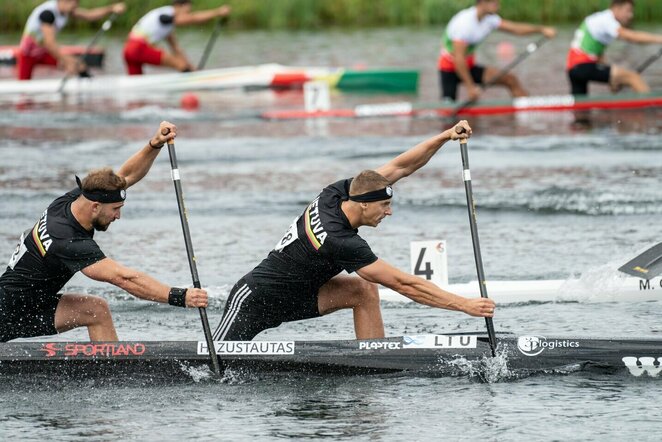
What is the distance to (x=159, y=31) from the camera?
22922mm

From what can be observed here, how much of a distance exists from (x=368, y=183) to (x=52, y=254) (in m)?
2.00

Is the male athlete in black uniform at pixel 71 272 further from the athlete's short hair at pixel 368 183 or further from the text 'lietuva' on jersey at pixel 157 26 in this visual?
the text 'lietuva' on jersey at pixel 157 26

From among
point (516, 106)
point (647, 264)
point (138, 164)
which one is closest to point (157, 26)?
point (516, 106)

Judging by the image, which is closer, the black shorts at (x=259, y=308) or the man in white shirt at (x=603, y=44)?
the black shorts at (x=259, y=308)

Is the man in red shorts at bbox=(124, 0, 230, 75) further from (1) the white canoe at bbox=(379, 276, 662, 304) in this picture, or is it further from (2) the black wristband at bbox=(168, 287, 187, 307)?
(2) the black wristband at bbox=(168, 287, 187, 307)

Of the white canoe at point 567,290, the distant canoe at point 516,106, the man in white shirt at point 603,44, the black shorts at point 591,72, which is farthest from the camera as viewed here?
the distant canoe at point 516,106

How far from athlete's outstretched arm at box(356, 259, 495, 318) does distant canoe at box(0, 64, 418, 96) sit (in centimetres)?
1582

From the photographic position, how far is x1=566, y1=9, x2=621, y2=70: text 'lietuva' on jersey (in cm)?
1866

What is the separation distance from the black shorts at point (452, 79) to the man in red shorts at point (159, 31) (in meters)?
4.78

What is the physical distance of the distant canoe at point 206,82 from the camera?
23719 mm

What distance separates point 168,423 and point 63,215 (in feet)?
4.86

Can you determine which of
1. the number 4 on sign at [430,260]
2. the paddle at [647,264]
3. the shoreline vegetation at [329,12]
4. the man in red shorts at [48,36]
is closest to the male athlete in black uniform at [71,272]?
the number 4 on sign at [430,260]

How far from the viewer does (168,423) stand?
25.8 feet

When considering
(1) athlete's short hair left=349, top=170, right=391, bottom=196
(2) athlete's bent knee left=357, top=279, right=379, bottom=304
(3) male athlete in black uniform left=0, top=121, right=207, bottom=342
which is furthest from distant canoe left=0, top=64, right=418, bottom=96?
(1) athlete's short hair left=349, top=170, right=391, bottom=196
